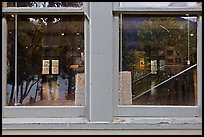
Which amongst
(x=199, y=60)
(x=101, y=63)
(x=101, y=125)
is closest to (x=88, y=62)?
(x=101, y=63)

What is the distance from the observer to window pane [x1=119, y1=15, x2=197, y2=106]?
102 inches

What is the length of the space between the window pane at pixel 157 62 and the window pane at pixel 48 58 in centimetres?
30

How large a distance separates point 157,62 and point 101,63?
0.39m

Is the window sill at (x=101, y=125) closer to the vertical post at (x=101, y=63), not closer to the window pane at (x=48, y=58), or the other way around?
the vertical post at (x=101, y=63)

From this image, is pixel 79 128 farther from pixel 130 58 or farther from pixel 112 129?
pixel 130 58

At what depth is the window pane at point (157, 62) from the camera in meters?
2.58

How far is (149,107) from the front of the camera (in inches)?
101

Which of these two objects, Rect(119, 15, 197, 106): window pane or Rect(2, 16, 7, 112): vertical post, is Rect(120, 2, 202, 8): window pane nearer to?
Rect(119, 15, 197, 106): window pane

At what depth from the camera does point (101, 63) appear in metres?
2.46

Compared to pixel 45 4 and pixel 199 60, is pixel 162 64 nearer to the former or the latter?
pixel 199 60

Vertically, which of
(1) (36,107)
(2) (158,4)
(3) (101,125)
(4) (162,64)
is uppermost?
(2) (158,4)

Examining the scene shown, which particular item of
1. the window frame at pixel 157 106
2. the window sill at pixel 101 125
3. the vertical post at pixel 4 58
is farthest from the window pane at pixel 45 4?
the window sill at pixel 101 125

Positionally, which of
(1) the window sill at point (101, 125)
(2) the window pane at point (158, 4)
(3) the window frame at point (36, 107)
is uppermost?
(2) the window pane at point (158, 4)

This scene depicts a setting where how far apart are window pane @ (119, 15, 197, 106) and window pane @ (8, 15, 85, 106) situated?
30cm
